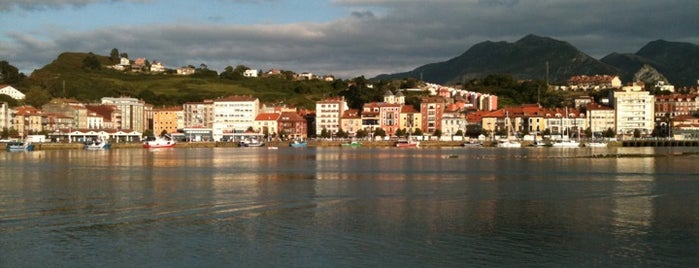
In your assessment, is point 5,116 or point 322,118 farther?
point 322,118

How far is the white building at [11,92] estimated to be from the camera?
99.4 metres

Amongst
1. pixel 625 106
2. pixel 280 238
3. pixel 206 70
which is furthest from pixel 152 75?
pixel 280 238

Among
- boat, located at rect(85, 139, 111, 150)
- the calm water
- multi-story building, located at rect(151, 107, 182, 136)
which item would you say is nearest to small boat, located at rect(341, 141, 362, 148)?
boat, located at rect(85, 139, 111, 150)

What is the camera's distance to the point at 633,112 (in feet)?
331

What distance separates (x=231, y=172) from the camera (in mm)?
35219

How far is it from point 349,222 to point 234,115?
264 ft

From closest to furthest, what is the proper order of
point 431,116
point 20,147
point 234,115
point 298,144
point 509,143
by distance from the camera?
1. point 20,147
2. point 509,143
3. point 298,144
4. point 431,116
5. point 234,115

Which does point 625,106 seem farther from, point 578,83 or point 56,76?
point 56,76

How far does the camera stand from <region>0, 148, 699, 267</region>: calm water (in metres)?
13.9

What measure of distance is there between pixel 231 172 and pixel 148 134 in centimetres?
6303

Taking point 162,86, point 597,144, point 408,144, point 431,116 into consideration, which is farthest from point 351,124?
point 162,86

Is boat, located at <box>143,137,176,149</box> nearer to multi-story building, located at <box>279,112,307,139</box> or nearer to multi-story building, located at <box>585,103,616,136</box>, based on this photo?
multi-story building, located at <box>279,112,307,139</box>

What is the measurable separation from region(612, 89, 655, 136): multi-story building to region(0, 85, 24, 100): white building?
76130 mm

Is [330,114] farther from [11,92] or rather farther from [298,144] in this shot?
[11,92]
